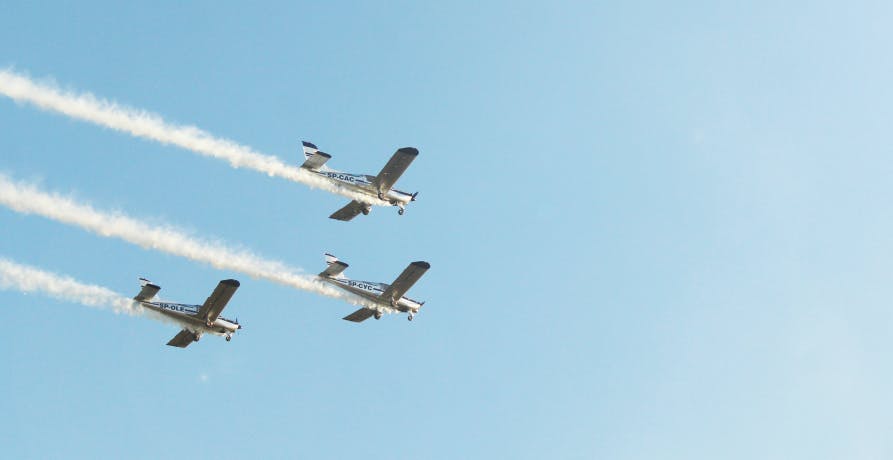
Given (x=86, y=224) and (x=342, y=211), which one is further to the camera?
(x=342, y=211)

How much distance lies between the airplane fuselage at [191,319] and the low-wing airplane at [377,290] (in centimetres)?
505

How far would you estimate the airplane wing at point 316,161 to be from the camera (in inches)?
2109

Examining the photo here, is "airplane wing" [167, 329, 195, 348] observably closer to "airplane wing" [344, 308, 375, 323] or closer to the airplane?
the airplane

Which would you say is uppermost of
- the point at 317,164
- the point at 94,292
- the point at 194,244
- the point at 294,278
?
the point at 317,164

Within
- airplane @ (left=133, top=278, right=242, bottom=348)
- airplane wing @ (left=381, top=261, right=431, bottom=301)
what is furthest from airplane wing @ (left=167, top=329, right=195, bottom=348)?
airplane wing @ (left=381, top=261, right=431, bottom=301)

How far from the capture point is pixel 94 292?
46.7 meters

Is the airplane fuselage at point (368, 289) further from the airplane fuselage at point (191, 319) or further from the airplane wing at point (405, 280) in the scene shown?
the airplane fuselage at point (191, 319)

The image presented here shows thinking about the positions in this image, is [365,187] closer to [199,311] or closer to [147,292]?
[199,311]

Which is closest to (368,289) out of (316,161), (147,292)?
(316,161)

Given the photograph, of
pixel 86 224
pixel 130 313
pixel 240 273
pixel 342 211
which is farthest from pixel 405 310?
pixel 86 224

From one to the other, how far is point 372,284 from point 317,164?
657 centimetres

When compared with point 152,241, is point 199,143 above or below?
above

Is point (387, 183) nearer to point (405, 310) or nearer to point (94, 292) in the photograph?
point (405, 310)

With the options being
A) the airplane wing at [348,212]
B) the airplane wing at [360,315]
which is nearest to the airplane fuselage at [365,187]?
the airplane wing at [348,212]
